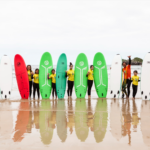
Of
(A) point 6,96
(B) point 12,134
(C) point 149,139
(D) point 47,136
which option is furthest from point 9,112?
(C) point 149,139

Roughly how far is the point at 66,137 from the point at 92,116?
1.63 meters

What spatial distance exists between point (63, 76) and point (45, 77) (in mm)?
766

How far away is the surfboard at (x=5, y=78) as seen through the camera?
8.15m

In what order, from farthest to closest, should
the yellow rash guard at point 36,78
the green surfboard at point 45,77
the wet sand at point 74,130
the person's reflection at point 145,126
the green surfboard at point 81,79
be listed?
the green surfboard at point 81,79
the green surfboard at point 45,77
the yellow rash guard at point 36,78
the person's reflection at point 145,126
the wet sand at point 74,130

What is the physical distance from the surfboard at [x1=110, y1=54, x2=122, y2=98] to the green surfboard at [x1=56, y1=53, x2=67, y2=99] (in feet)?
6.70

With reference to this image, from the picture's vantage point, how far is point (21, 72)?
818 centimetres

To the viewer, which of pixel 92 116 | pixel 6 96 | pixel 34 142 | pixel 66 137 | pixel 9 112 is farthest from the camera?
pixel 6 96

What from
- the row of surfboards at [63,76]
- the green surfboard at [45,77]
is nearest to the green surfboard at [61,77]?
the row of surfboards at [63,76]

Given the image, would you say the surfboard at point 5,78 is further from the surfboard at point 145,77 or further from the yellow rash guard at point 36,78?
the surfboard at point 145,77

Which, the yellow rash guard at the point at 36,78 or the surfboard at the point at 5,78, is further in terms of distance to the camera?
the surfboard at the point at 5,78

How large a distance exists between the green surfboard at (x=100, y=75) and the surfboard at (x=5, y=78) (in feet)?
12.0

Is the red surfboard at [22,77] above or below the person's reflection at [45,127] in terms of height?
above

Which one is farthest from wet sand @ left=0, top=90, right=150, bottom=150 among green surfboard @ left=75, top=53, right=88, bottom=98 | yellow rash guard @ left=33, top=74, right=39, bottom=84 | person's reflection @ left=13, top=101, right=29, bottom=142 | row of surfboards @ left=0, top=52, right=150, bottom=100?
green surfboard @ left=75, top=53, right=88, bottom=98

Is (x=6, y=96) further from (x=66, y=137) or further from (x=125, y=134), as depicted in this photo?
(x=125, y=134)
